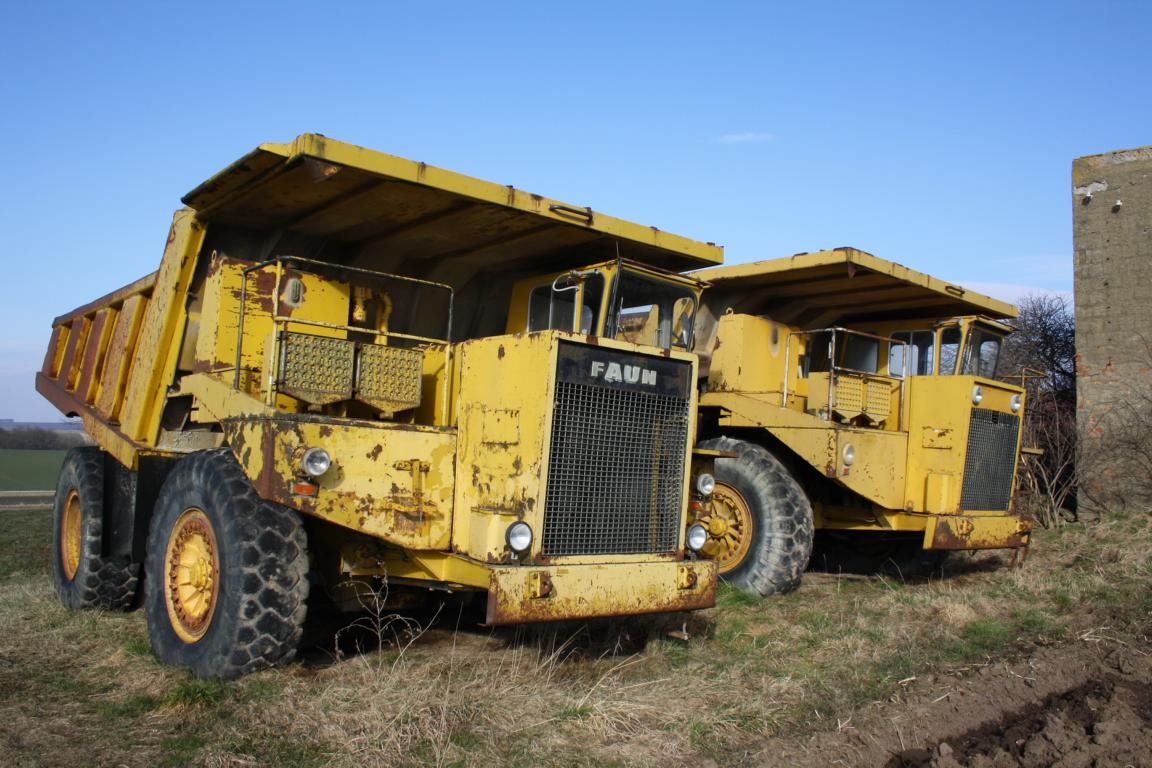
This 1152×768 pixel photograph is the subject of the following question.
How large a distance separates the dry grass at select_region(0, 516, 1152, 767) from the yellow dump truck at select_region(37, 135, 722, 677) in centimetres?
42

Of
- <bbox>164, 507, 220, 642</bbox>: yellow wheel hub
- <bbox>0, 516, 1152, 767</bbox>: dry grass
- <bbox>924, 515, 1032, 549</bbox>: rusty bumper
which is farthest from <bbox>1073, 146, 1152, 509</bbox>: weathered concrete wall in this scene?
<bbox>164, 507, 220, 642</bbox>: yellow wheel hub

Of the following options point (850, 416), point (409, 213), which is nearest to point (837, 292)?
point (850, 416)

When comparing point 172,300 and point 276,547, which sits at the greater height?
point 172,300

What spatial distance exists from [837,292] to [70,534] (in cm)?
761

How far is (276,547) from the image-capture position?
5.29 meters

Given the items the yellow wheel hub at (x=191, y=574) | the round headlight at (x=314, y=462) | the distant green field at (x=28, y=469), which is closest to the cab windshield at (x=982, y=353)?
the round headlight at (x=314, y=462)

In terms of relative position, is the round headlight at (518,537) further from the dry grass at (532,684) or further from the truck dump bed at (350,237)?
the truck dump bed at (350,237)

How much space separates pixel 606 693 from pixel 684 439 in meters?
1.71

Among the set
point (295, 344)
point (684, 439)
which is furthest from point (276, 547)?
point (684, 439)

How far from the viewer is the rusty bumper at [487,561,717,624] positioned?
16.5ft

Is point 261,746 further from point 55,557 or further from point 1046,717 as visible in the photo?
point 55,557

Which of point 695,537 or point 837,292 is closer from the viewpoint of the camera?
point 695,537

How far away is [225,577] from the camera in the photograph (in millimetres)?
5266

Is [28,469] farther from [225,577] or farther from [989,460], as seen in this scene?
[989,460]
